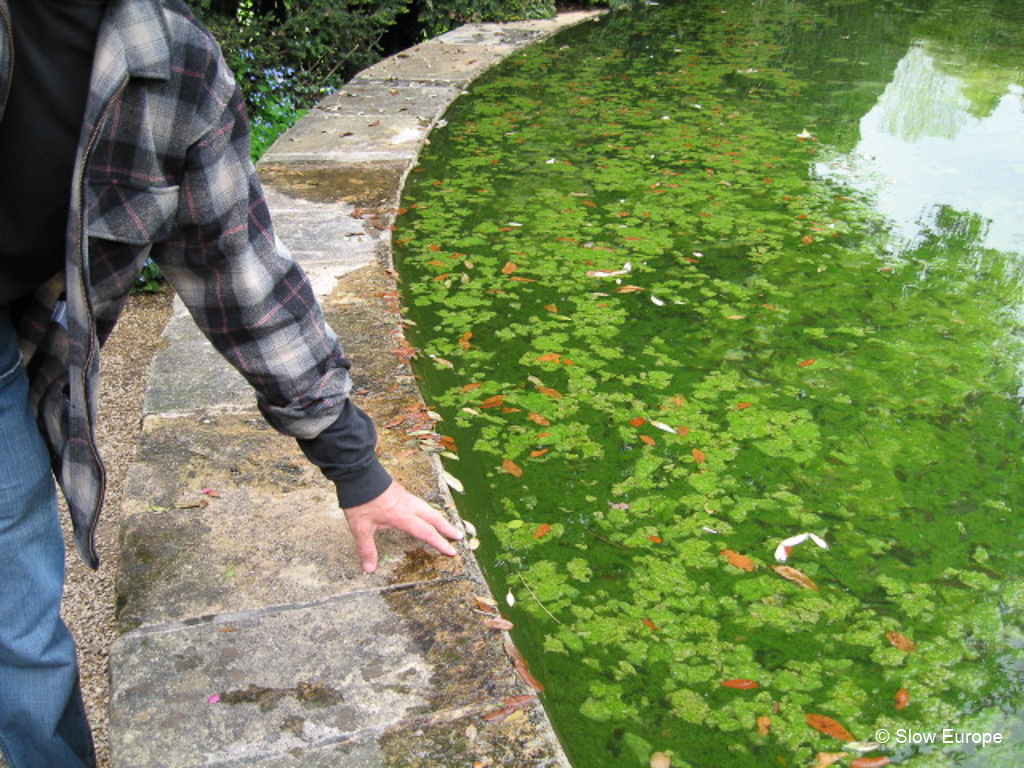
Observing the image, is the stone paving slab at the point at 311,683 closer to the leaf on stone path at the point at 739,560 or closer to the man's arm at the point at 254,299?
the man's arm at the point at 254,299

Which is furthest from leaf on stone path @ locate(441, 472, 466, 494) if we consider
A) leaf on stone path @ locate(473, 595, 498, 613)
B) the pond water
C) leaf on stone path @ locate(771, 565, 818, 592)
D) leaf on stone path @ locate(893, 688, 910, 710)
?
leaf on stone path @ locate(893, 688, 910, 710)

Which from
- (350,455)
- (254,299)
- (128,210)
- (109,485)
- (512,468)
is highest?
(128,210)

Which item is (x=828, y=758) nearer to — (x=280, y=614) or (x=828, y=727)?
(x=828, y=727)

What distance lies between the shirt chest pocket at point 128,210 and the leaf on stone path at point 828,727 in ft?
4.87

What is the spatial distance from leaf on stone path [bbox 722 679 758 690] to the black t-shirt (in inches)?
58.0

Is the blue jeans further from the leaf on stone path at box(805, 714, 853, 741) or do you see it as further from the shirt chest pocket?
the leaf on stone path at box(805, 714, 853, 741)

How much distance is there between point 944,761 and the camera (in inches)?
70.9

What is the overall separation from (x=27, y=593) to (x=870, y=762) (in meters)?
1.48

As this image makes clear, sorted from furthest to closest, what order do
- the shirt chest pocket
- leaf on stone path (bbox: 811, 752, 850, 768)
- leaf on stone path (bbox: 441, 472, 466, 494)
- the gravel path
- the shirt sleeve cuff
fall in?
leaf on stone path (bbox: 441, 472, 466, 494) < the gravel path < leaf on stone path (bbox: 811, 752, 850, 768) < the shirt sleeve cuff < the shirt chest pocket

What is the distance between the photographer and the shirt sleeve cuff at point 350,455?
149 cm

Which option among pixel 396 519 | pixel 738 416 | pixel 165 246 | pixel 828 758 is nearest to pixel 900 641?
pixel 828 758

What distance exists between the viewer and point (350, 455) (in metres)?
1.51

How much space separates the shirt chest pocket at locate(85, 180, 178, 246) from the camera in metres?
1.19

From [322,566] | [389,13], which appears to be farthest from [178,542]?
[389,13]
